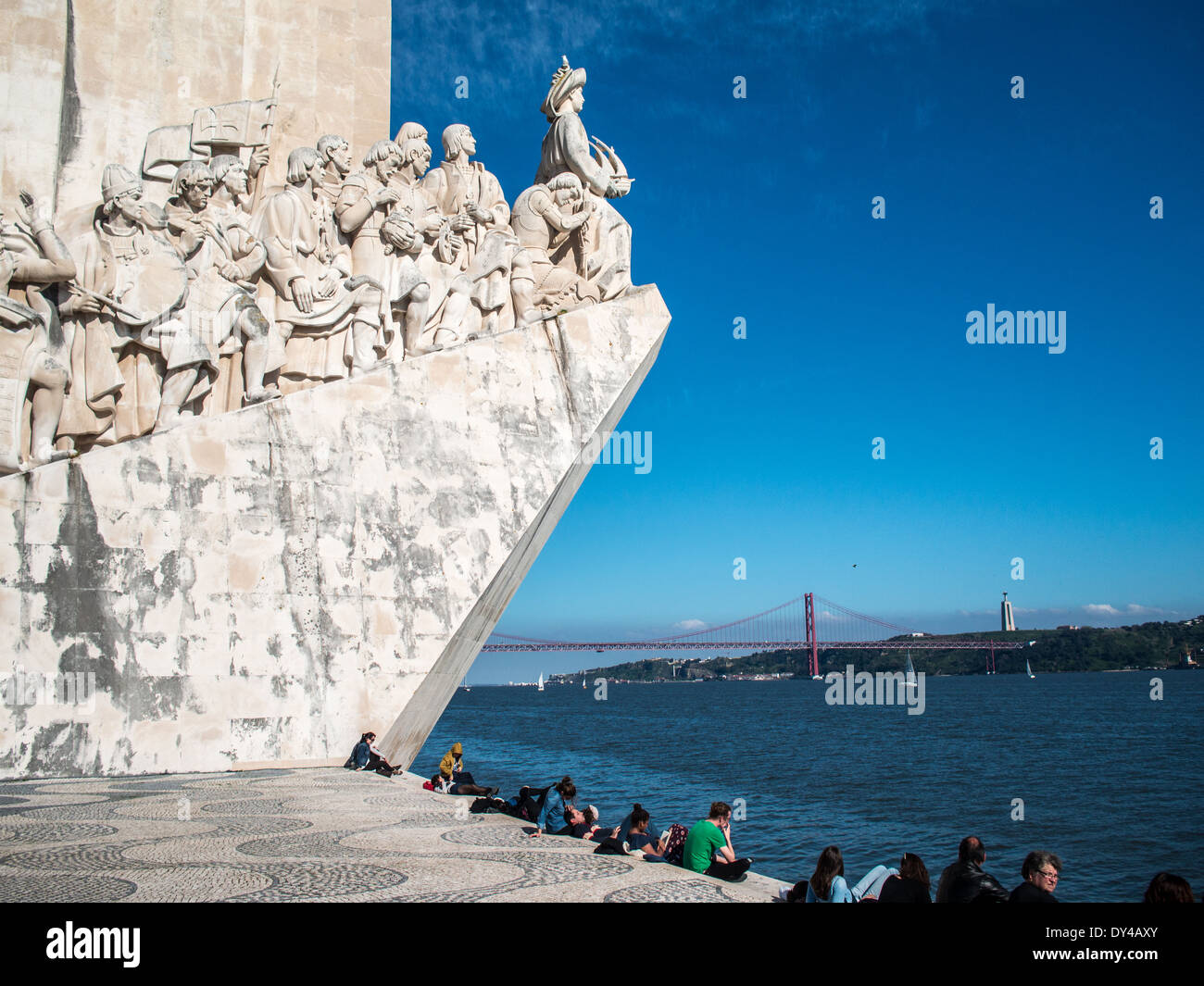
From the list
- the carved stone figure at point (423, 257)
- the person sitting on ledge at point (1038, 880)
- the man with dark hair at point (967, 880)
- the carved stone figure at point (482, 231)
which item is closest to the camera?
the person sitting on ledge at point (1038, 880)

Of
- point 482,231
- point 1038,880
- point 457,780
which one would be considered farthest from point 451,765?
point 1038,880

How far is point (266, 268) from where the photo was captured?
26.3 ft

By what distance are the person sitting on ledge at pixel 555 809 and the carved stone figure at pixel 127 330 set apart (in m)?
3.73

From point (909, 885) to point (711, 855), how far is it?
3.13 feet

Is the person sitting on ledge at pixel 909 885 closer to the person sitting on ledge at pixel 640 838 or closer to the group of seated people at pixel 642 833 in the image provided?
the group of seated people at pixel 642 833

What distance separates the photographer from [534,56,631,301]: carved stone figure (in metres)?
9.27

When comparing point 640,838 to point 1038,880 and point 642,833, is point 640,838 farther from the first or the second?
point 1038,880

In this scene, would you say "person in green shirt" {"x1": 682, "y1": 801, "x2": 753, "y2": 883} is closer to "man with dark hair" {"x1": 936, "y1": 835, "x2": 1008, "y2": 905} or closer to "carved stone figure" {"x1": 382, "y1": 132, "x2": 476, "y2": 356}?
"man with dark hair" {"x1": 936, "y1": 835, "x2": 1008, "y2": 905}

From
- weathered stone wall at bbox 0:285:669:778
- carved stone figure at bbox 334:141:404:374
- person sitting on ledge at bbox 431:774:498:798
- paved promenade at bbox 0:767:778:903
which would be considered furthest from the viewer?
carved stone figure at bbox 334:141:404:374

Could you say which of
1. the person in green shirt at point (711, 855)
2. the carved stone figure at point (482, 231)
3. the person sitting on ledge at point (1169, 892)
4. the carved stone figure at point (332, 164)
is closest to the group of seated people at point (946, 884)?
the person in green shirt at point (711, 855)

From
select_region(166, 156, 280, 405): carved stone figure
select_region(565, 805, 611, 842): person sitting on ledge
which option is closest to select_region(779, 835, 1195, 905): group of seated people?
select_region(565, 805, 611, 842): person sitting on ledge

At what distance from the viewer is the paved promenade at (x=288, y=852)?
3506 millimetres

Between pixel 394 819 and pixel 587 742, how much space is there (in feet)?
78.7

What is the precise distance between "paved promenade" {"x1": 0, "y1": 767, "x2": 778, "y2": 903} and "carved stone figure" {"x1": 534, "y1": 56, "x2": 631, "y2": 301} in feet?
16.5
